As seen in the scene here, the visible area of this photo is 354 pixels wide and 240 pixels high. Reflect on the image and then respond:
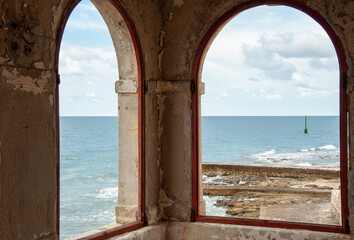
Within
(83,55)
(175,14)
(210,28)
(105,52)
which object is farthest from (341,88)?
(105,52)

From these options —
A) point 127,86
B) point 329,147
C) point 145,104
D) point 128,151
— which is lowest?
point 329,147

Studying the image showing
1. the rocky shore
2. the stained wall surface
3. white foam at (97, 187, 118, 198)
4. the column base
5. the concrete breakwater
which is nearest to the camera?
the stained wall surface

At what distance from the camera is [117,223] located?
12.9 feet

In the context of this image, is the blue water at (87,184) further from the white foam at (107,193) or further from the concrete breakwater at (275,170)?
the concrete breakwater at (275,170)

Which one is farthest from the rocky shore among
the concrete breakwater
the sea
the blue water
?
the blue water

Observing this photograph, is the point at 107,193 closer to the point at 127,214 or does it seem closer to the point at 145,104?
the point at 127,214

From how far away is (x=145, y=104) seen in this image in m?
3.98

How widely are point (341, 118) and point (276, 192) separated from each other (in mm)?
7782

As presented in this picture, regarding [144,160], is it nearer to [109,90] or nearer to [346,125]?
[346,125]

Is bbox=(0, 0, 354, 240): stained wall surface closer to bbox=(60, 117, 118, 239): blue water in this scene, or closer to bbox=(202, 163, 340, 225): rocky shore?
bbox=(202, 163, 340, 225): rocky shore

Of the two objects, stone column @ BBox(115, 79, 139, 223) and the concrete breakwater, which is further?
the concrete breakwater

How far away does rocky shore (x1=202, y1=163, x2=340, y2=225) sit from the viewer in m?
6.21

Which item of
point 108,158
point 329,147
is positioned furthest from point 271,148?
point 108,158

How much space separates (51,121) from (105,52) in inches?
2106
